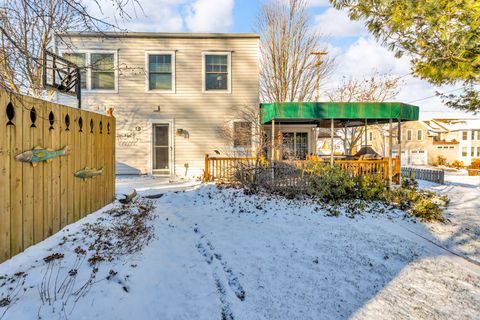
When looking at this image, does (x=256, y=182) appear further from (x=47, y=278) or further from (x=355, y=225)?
(x=47, y=278)

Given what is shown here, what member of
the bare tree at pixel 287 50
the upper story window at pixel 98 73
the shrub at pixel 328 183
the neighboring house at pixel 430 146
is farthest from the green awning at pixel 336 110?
the neighboring house at pixel 430 146

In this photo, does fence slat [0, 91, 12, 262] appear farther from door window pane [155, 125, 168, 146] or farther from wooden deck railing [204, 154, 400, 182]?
door window pane [155, 125, 168, 146]

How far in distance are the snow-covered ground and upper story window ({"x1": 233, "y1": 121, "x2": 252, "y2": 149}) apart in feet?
16.8

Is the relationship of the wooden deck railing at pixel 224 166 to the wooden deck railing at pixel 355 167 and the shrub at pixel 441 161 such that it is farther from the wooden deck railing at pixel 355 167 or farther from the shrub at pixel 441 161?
the shrub at pixel 441 161

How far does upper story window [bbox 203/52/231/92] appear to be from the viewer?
10141 millimetres

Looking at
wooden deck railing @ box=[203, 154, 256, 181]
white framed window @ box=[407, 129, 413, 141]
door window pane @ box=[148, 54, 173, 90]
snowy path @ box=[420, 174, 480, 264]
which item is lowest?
snowy path @ box=[420, 174, 480, 264]

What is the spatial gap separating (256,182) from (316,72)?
10535mm

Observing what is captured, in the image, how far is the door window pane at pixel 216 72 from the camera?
10.2 metres

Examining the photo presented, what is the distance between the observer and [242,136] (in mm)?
10000

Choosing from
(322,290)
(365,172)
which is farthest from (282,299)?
(365,172)

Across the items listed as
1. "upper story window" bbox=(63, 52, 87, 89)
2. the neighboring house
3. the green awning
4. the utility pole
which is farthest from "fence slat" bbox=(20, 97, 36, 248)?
the neighboring house

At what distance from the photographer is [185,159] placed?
10141mm

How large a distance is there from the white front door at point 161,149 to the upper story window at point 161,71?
150 centimetres

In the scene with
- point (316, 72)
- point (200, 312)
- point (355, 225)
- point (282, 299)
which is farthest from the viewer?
point (316, 72)
